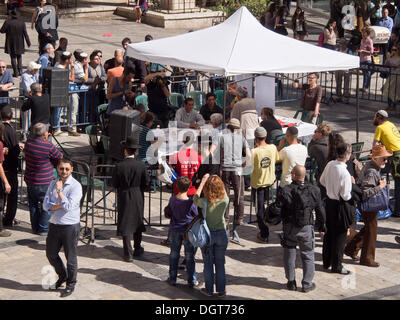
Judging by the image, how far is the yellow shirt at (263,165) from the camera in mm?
11203

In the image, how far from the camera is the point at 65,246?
30.7 ft

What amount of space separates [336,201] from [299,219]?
2.77 feet

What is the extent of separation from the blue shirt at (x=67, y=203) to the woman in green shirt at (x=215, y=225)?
139 centimetres

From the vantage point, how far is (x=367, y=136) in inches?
696

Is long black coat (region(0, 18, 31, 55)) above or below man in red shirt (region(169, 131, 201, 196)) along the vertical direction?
above

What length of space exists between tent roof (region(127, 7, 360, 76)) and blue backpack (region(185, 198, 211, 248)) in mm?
3035

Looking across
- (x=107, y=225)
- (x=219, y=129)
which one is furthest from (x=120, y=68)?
(x=107, y=225)

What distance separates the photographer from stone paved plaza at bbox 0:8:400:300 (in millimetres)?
9672

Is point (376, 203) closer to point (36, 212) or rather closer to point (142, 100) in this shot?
point (36, 212)

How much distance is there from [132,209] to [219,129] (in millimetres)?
2986

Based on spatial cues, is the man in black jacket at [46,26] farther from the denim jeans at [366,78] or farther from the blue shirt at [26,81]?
the denim jeans at [366,78]

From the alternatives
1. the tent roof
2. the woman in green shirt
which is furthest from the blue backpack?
the tent roof

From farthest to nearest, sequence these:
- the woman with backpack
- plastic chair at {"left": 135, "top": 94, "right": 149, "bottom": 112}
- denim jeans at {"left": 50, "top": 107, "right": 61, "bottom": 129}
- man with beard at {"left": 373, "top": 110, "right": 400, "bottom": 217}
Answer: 1. the woman with backpack
2. denim jeans at {"left": 50, "top": 107, "right": 61, "bottom": 129}
3. plastic chair at {"left": 135, "top": 94, "right": 149, "bottom": 112}
4. man with beard at {"left": 373, "top": 110, "right": 400, "bottom": 217}

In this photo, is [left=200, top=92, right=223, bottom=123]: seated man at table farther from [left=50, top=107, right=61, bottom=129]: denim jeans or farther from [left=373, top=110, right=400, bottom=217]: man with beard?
[left=373, top=110, right=400, bottom=217]: man with beard
